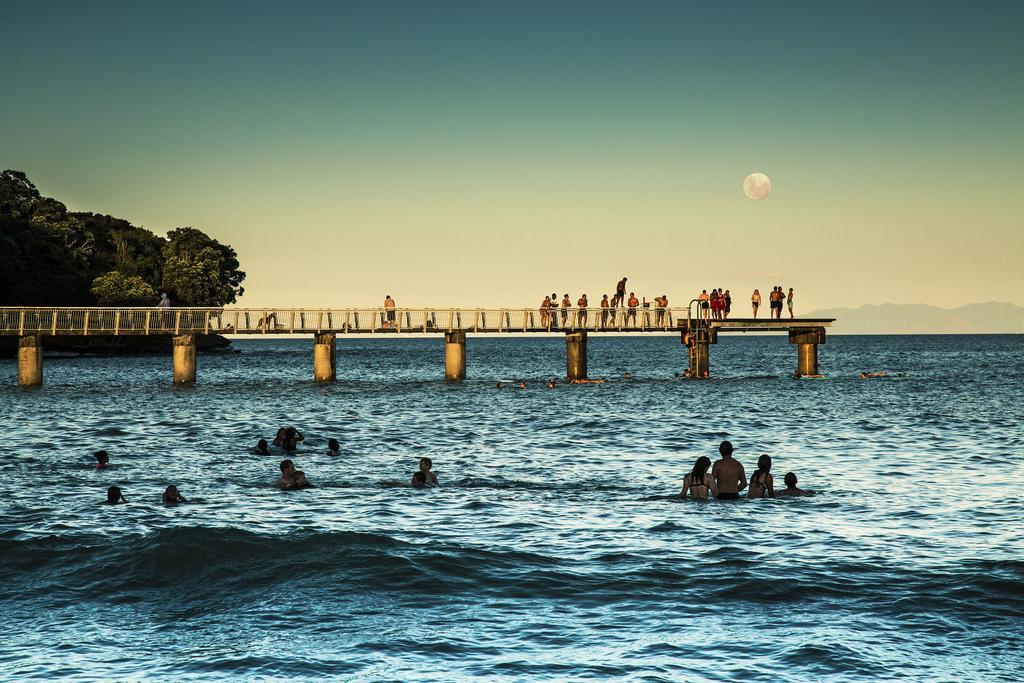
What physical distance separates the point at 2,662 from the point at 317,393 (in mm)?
50277

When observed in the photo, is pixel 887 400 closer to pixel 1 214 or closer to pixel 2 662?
pixel 2 662

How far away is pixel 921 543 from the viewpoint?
1750cm

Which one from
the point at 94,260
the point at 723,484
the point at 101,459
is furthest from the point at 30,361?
the point at 94,260

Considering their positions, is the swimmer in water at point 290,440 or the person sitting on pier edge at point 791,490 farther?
the swimmer in water at point 290,440

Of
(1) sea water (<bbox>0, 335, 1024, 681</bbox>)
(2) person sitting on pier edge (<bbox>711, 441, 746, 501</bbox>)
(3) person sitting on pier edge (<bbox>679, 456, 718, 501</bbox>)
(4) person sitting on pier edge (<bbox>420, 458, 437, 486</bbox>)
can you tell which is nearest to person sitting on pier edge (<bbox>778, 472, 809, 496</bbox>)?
(1) sea water (<bbox>0, 335, 1024, 681</bbox>)

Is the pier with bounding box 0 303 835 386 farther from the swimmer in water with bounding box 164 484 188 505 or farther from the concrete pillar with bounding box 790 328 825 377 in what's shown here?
the swimmer in water with bounding box 164 484 188 505

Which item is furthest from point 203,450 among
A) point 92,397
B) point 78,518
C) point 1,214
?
point 1,214

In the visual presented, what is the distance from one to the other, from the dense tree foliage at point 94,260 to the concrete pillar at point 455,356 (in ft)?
155

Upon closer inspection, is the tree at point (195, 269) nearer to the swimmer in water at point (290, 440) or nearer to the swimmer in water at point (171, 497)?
the swimmer in water at point (290, 440)

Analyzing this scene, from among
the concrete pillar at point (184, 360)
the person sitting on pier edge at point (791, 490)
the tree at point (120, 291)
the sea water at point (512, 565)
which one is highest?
the tree at point (120, 291)

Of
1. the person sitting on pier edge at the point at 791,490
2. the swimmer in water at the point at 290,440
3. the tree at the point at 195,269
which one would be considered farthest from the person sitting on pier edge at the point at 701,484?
the tree at the point at 195,269

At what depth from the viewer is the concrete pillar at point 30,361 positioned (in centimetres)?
5912

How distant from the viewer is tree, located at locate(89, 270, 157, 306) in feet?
400

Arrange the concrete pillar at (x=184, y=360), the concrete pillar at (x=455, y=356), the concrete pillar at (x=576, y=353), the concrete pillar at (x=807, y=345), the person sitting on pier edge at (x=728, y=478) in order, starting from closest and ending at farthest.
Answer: the person sitting on pier edge at (x=728, y=478)
the concrete pillar at (x=184, y=360)
the concrete pillar at (x=576, y=353)
the concrete pillar at (x=455, y=356)
the concrete pillar at (x=807, y=345)
